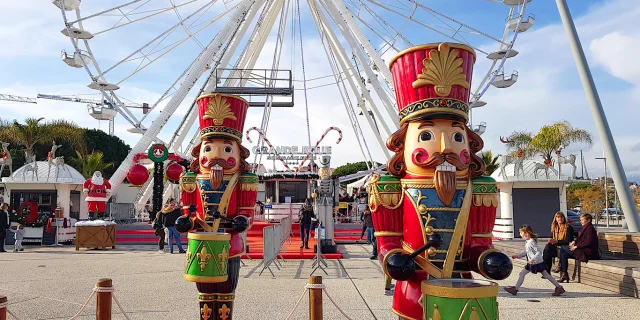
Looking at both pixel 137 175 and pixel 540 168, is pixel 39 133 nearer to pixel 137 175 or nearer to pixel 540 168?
pixel 137 175

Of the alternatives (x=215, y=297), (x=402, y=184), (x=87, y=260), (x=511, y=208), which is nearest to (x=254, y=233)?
(x=87, y=260)

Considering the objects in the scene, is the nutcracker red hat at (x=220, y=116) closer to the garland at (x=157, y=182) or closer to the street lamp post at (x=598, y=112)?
the street lamp post at (x=598, y=112)

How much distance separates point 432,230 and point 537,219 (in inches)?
489

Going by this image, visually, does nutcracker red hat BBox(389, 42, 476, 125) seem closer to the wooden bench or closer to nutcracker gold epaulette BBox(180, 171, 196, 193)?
nutcracker gold epaulette BBox(180, 171, 196, 193)

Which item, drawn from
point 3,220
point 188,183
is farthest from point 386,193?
point 3,220

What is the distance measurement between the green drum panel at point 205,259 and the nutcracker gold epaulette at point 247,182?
2.54 ft

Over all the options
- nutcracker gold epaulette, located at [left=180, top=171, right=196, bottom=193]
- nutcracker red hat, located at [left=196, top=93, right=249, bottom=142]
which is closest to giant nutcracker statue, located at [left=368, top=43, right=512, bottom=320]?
nutcracker red hat, located at [left=196, top=93, right=249, bottom=142]

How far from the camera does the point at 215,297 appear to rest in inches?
187

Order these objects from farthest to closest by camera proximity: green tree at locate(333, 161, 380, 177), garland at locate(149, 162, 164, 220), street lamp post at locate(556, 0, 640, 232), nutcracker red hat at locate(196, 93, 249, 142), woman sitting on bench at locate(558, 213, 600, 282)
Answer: green tree at locate(333, 161, 380, 177), garland at locate(149, 162, 164, 220), street lamp post at locate(556, 0, 640, 232), woman sitting on bench at locate(558, 213, 600, 282), nutcracker red hat at locate(196, 93, 249, 142)

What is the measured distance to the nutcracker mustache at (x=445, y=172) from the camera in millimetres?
3154

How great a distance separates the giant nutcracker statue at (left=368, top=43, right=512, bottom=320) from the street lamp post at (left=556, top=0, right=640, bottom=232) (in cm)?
712

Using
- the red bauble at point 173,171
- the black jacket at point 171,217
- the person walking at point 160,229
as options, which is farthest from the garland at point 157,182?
the red bauble at point 173,171

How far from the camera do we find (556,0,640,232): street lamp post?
364 inches

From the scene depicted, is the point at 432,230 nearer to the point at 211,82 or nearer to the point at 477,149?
the point at 477,149
